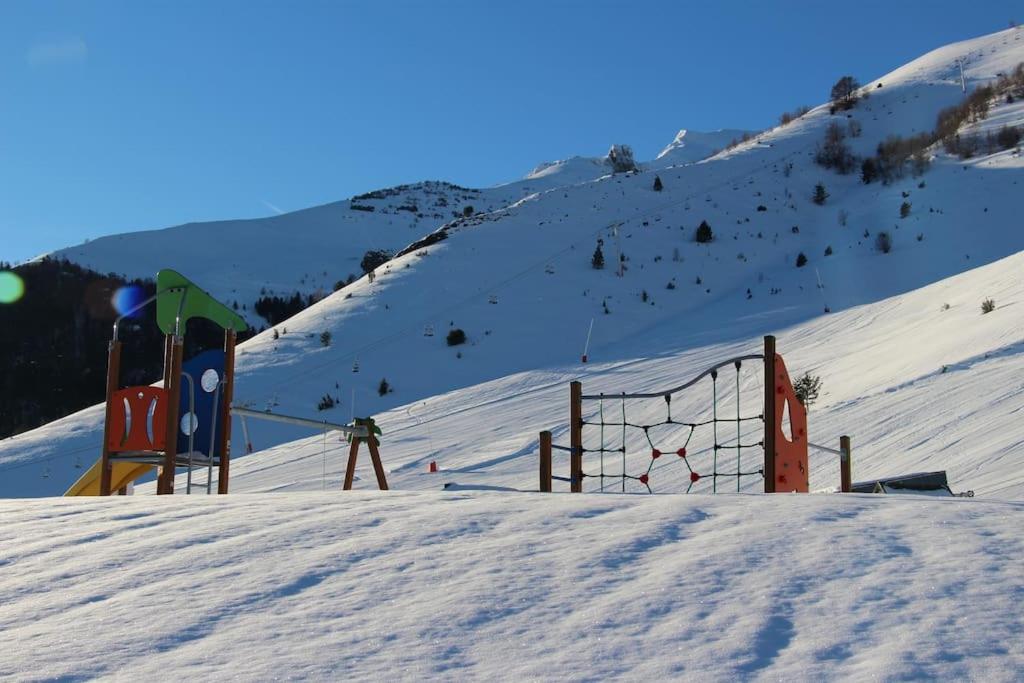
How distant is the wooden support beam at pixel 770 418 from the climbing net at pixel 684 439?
1.07m

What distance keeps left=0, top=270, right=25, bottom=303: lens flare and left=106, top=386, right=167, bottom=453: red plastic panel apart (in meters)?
29.9

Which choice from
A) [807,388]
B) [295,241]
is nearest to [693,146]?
[295,241]

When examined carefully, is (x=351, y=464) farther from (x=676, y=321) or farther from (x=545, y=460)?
(x=676, y=321)

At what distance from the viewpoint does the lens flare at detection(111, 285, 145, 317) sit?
38000 millimetres

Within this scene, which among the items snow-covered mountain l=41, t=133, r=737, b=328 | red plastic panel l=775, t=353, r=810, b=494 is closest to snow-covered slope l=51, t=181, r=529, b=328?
snow-covered mountain l=41, t=133, r=737, b=328

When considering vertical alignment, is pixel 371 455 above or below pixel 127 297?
below

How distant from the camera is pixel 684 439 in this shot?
15414 millimetres

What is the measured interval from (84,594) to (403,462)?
11.1 meters

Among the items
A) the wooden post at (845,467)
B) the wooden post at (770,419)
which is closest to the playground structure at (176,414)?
the wooden post at (770,419)

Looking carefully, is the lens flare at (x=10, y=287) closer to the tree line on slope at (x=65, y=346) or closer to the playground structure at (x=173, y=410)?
the tree line on slope at (x=65, y=346)

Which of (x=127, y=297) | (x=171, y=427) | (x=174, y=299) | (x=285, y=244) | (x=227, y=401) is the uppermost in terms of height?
(x=285, y=244)

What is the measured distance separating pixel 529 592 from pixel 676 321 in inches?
851

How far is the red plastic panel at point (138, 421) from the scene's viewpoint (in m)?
10.8

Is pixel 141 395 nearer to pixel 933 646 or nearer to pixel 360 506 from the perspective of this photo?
pixel 360 506
